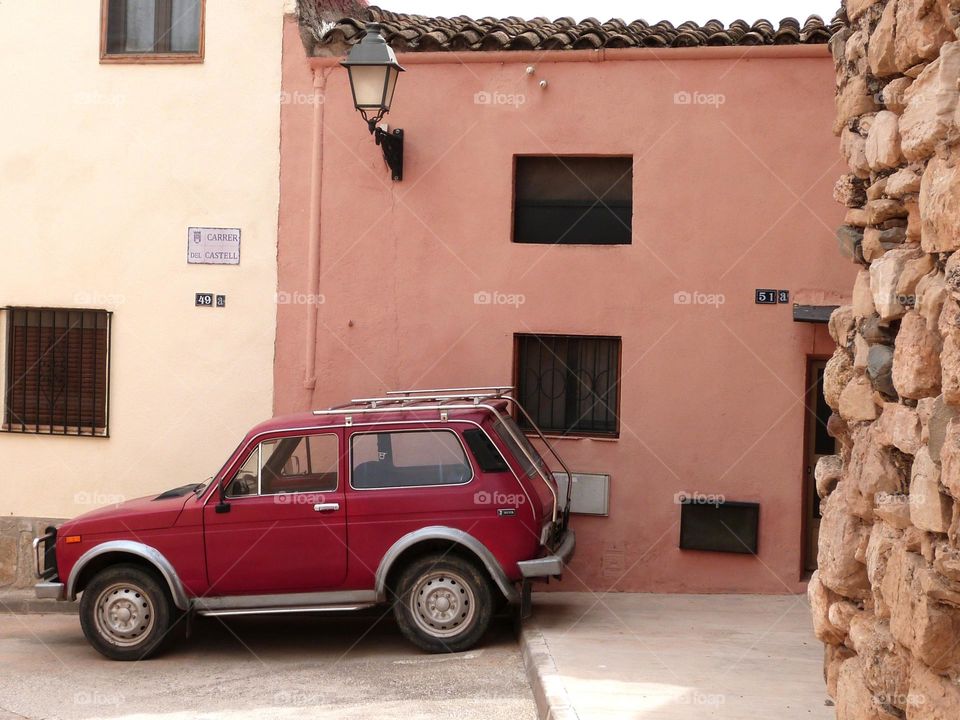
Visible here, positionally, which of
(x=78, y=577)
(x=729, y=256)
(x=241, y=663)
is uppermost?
(x=729, y=256)

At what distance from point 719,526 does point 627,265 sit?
8.28ft

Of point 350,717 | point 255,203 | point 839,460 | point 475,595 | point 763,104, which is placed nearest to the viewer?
point 839,460

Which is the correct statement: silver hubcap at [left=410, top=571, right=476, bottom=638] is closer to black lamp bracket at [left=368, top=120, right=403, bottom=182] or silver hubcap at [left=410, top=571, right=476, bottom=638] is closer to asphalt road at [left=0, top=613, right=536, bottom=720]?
asphalt road at [left=0, top=613, right=536, bottom=720]

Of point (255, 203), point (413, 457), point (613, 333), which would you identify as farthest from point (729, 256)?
point (255, 203)

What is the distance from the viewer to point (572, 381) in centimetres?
1075

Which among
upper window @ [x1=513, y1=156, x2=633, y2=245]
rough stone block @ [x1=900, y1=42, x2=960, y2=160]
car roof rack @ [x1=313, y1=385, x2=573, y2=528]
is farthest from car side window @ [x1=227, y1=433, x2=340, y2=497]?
rough stone block @ [x1=900, y1=42, x2=960, y2=160]

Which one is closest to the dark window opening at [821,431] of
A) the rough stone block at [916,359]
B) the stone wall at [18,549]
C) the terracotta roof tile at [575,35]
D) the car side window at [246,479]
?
the terracotta roof tile at [575,35]

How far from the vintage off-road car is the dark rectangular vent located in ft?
6.13

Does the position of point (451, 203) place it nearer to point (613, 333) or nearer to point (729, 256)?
point (613, 333)

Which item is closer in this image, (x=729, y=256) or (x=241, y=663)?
(x=241, y=663)

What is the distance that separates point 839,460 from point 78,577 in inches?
258

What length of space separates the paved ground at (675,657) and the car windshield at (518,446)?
1.23m

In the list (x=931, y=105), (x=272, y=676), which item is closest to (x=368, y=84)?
(x=272, y=676)

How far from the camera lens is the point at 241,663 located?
8789mm
